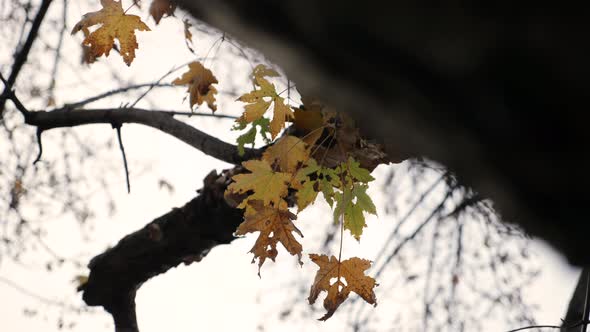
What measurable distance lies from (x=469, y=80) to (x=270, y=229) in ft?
5.03

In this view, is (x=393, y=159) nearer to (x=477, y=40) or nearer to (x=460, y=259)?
(x=477, y=40)

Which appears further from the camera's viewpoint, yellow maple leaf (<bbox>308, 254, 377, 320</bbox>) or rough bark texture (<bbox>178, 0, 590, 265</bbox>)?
yellow maple leaf (<bbox>308, 254, 377, 320</bbox>)

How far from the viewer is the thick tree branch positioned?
7.14 feet

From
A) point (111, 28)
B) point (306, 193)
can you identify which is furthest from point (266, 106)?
point (111, 28)

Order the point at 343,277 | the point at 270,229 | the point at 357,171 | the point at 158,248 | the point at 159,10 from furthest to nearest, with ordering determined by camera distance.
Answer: the point at 158,248, the point at 159,10, the point at 343,277, the point at 270,229, the point at 357,171

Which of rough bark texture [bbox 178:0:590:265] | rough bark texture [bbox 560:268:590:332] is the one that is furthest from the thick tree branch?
rough bark texture [bbox 178:0:590:265]

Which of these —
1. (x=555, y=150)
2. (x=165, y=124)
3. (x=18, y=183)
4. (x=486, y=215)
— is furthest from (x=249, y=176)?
(x=18, y=183)

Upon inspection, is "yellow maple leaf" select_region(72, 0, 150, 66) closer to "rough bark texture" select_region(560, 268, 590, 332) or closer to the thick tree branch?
the thick tree branch

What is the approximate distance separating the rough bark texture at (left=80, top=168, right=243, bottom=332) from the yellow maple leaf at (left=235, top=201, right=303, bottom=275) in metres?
0.48

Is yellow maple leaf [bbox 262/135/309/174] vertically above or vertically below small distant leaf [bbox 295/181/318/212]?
above

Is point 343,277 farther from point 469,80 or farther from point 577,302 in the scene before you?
point 469,80

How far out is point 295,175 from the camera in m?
1.81

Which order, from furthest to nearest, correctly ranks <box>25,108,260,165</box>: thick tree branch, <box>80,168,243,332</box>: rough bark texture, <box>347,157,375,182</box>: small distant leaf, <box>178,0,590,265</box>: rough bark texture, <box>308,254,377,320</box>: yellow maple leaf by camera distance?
<box>80,168,243,332</box>: rough bark texture < <box>25,108,260,165</box>: thick tree branch < <box>308,254,377,320</box>: yellow maple leaf < <box>347,157,375,182</box>: small distant leaf < <box>178,0,590,265</box>: rough bark texture

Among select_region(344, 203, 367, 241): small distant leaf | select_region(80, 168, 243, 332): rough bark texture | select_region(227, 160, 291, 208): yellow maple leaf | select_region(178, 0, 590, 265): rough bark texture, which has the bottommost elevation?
Answer: select_region(178, 0, 590, 265): rough bark texture
